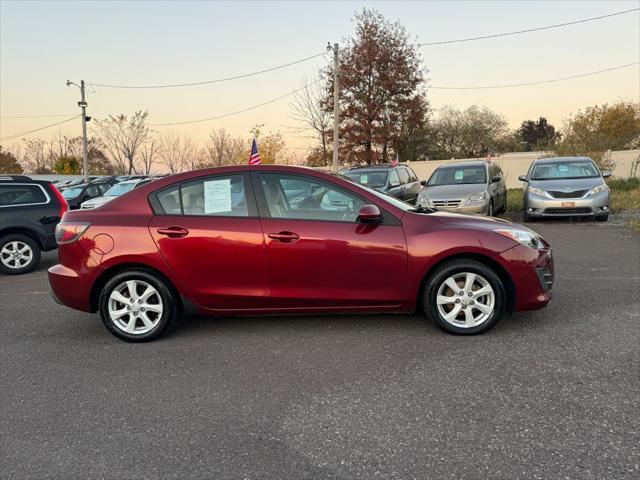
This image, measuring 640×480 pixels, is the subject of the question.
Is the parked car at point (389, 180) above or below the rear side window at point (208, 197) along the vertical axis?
above

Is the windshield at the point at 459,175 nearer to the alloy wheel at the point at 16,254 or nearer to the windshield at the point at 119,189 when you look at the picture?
the alloy wheel at the point at 16,254

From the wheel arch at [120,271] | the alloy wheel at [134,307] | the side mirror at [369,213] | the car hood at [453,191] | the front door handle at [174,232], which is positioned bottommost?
the alloy wheel at [134,307]

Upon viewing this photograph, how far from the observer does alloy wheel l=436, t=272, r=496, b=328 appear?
4.34 m

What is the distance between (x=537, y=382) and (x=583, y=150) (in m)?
23.1

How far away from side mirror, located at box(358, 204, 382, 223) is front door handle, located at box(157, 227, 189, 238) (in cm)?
157

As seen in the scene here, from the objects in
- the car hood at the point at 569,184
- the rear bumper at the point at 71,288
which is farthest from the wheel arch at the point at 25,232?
the car hood at the point at 569,184

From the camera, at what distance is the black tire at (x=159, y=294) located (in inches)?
175

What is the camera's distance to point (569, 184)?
11.8 m

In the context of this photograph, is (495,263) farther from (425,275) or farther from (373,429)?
(373,429)

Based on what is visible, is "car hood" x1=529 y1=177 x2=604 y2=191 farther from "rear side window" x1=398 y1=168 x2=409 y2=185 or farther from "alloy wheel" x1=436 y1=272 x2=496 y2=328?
"alloy wheel" x1=436 y1=272 x2=496 y2=328

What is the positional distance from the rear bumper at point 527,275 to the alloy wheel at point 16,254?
26.1ft

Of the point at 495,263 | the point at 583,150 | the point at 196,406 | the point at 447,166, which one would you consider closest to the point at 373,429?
the point at 196,406

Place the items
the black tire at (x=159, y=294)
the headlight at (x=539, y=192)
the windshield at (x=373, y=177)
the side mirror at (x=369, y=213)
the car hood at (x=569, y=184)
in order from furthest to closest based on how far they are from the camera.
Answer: the windshield at (x=373, y=177) < the headlight at (x=539, y=192) < the car hood at (x=569, y=184) < the black tire at (x=159, y=294) < the side mirror at (x=369, y=213)

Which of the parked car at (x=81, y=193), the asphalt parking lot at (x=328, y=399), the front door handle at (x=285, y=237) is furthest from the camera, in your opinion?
the parked car at (x=81, y=193)
